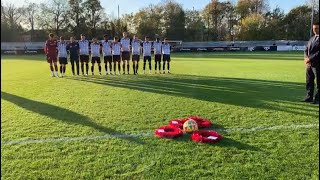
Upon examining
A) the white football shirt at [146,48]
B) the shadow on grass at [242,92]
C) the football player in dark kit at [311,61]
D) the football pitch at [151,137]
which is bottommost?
the football pitch at [151,137]

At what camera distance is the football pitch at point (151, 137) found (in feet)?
14.4

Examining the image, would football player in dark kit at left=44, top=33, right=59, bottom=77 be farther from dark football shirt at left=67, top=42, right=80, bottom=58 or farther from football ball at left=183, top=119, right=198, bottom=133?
football ball at left=183, top=119, right=198, bottom=133

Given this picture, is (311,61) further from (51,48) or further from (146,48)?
(51,48)

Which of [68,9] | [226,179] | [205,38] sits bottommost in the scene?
[226,179]

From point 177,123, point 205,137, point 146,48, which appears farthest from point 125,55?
point 205,137

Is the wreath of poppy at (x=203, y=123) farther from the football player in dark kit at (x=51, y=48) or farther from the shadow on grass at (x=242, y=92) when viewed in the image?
the football player in dark kit at (x=51, y=48)

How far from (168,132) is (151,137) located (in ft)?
1.03

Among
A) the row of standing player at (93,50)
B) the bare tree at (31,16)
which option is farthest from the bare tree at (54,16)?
the row of standing player at (93,50)

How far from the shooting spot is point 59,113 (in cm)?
800

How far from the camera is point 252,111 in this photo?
26.2ft

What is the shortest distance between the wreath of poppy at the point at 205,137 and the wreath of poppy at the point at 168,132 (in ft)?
0.93

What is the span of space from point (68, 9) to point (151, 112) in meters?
64.0

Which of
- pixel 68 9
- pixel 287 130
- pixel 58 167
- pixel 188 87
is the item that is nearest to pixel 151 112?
pixel 287 130

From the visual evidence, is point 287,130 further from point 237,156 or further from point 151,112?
point 151,112
